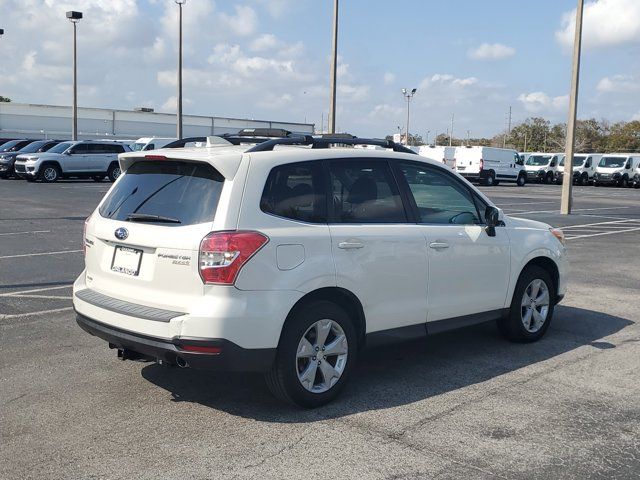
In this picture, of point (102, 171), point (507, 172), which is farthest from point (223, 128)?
point (102, 171)

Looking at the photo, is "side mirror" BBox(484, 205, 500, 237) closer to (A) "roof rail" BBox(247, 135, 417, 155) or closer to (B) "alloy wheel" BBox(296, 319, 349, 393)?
(A) "roof rail" BBox(247, 135, 417, 155)

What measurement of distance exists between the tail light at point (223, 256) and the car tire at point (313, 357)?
52cm

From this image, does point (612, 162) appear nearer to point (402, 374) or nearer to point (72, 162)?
point (72, 162)

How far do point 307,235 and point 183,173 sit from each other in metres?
0.92

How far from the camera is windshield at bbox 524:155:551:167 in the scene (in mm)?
52969

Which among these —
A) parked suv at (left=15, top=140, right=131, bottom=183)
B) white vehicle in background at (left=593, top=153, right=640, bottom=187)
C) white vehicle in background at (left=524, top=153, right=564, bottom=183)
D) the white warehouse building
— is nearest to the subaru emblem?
parked suv at (left=15, top=140, right=131, bottom=183)

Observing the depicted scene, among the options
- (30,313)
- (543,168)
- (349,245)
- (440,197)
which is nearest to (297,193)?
(349,245)

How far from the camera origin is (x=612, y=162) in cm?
4962

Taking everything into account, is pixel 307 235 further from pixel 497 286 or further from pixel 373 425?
pixel 497 286

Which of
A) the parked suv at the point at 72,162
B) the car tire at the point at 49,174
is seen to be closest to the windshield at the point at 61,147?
the parked suv at the point at 72,162

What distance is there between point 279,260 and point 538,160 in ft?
169

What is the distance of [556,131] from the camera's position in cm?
10581

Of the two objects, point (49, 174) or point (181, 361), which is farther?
point (49, 174)

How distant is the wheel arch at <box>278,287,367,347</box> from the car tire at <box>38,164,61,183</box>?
30.0 meters
